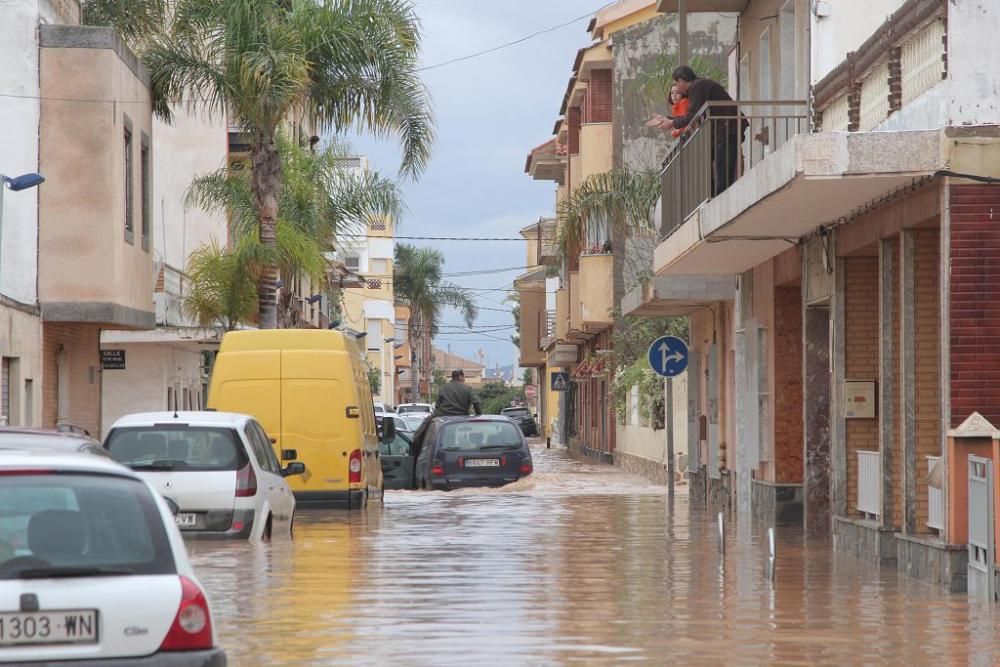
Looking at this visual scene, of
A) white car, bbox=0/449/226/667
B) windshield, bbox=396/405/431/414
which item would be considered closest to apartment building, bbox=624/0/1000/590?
white car, bbox=0/449/226/667

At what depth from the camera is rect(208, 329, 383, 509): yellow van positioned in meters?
23.2

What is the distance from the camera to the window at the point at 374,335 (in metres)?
132

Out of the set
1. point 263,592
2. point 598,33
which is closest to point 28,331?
point 263,592

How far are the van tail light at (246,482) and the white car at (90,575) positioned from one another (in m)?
10.2

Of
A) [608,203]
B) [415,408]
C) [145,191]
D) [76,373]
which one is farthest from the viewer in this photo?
[415,408]

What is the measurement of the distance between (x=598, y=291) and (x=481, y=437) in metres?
18.6

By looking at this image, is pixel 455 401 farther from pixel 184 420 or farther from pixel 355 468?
pixel 184 420

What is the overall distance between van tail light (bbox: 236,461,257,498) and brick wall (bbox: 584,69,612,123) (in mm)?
34009

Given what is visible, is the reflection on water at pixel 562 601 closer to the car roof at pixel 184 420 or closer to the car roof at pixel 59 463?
the car roof at pixel 184 420

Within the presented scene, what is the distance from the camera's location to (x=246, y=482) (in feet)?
59.7

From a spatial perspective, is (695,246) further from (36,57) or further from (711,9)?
(36,57)

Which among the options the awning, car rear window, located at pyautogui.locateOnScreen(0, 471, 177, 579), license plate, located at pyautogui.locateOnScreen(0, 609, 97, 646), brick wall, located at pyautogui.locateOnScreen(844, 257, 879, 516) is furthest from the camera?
brick wall, located at pyautogui.locateOnScreen(844, 257, 879, 516)

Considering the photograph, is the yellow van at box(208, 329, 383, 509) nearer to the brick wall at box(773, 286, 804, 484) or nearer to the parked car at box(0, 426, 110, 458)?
the brick wall at box(773, 286, 804, 484)

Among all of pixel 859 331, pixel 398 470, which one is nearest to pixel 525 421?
pixel 398 470
